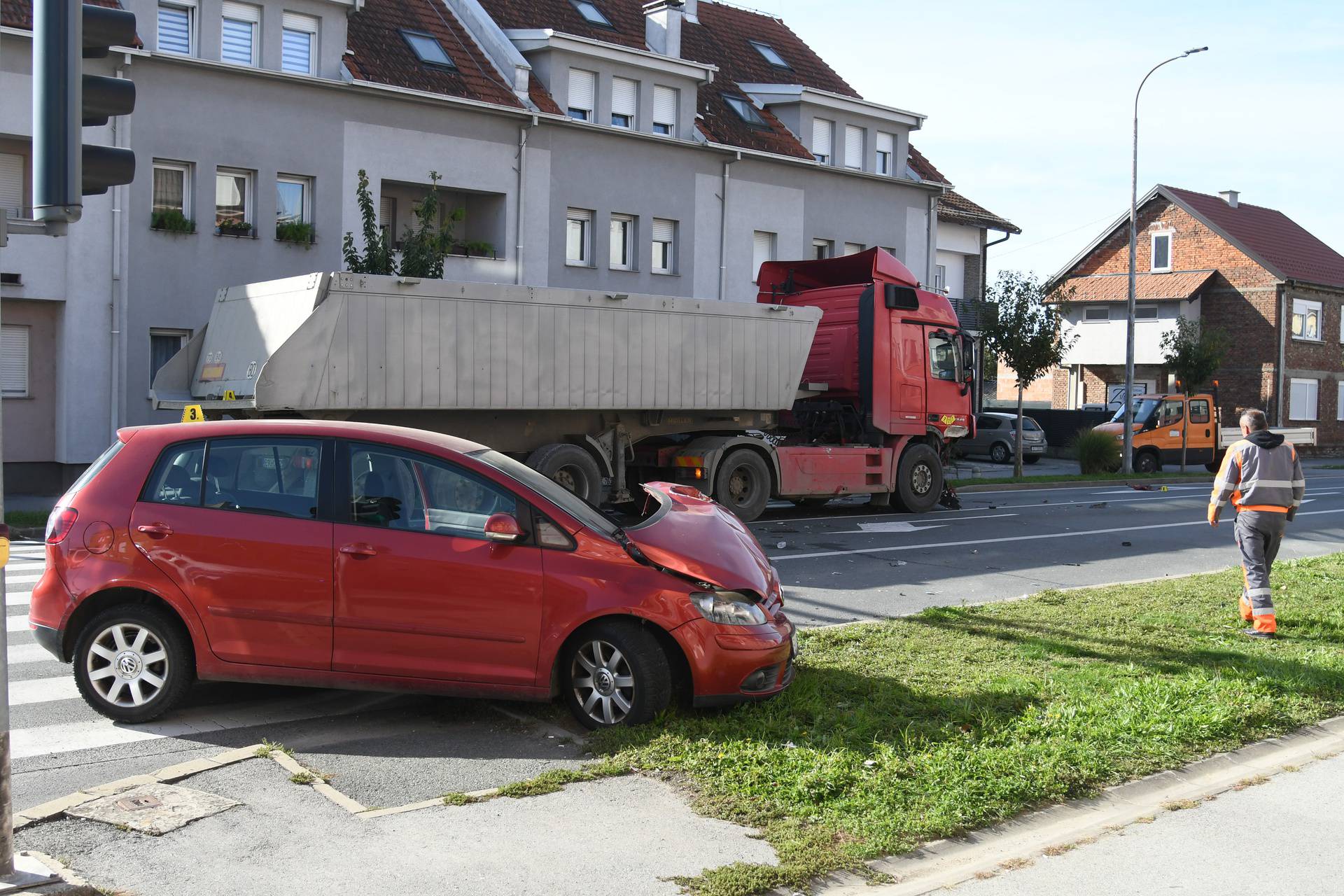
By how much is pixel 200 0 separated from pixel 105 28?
61.4 ft

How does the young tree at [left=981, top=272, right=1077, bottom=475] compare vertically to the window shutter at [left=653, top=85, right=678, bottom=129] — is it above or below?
below

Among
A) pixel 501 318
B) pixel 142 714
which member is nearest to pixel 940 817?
pixel 142 714

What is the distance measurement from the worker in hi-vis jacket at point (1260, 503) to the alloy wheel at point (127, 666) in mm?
7188

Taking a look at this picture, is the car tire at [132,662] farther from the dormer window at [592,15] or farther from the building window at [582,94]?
the dormer window at [592,15]

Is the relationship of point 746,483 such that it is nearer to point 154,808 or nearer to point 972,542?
point 972,542

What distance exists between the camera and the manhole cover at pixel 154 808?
4867 millimetres

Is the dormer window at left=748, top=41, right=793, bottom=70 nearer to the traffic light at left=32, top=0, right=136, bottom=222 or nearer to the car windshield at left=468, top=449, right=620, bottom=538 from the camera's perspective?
the car windshield at left=468, top=449, right=620, bottom=538

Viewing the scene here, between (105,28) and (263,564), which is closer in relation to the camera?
(105,28)

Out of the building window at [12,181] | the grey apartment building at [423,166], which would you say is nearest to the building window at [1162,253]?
the grey apartment building at [423,166]

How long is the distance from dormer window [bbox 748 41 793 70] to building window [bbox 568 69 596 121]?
29.1ft

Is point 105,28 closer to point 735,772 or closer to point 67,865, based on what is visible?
point 67,865

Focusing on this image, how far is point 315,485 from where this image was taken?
644 cm

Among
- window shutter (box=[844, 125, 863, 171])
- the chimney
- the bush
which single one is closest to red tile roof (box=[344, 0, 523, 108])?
the chimney

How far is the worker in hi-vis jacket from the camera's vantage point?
9.25m
